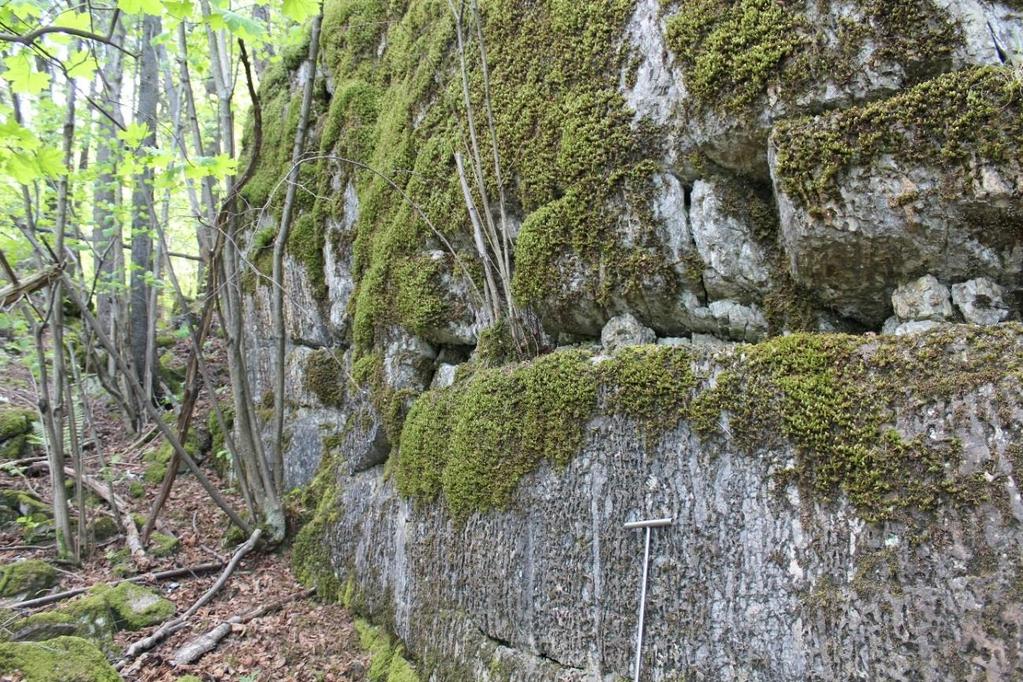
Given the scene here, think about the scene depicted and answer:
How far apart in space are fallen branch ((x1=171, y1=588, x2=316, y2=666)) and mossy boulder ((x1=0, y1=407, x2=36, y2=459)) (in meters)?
4.39

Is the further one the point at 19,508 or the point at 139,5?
the point at 19,508

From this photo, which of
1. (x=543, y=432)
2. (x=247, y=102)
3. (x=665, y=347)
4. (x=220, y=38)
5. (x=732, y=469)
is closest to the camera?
(x=732, y=469)

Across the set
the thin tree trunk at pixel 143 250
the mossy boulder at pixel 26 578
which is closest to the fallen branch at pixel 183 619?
the mossy boulder at pixel 26 578

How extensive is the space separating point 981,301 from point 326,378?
508 cm

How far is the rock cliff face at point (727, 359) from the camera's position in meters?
2.16

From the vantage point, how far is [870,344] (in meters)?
2.39

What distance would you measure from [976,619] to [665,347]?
1.46 metres

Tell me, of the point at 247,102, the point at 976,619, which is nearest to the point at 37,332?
the point at 976,619

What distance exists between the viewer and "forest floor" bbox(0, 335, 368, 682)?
4.23m

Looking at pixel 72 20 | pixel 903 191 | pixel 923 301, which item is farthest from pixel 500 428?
pixel 72 20

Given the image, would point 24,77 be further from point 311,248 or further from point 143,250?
point 143,250

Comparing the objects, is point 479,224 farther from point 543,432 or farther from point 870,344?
point 870,344

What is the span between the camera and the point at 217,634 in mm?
4527

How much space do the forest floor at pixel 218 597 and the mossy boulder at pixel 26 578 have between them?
0.12 metres
